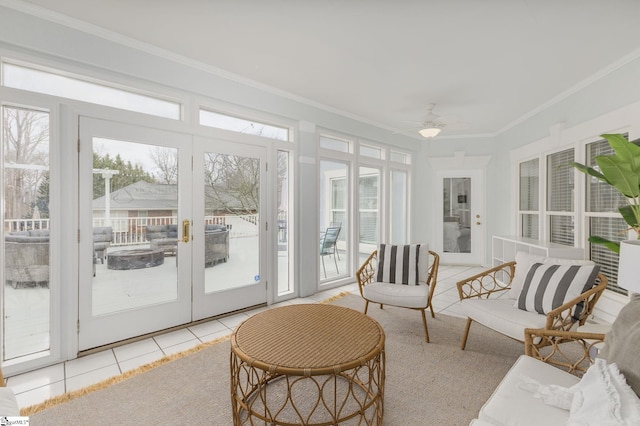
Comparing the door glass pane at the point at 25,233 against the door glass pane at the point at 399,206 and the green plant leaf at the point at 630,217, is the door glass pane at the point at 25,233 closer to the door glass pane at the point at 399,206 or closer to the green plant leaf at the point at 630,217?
the green plant leaf at the point at 630,217

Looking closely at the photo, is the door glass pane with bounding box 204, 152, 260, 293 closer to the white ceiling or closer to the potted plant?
the white ceiling

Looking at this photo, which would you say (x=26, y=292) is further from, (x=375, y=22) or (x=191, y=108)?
(x=375, y=22)

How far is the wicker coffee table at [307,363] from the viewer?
150cm

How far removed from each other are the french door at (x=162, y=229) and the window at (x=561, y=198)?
12.6ft

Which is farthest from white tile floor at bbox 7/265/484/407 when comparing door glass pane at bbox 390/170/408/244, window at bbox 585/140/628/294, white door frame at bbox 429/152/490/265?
white door frame at bbox 429/152/490/265

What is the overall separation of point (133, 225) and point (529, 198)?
5470 mm

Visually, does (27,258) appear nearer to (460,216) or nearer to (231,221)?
(231,221)

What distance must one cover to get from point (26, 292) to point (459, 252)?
6322 millimetres

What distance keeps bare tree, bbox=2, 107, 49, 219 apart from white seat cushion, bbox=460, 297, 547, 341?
3524 millimetres

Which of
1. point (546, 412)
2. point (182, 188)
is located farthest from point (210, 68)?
Result: point (546, 412)

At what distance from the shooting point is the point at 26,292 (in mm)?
2314

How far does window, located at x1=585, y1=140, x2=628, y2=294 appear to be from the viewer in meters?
3.17

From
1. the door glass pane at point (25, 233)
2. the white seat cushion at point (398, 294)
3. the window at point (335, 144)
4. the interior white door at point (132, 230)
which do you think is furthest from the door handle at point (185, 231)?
the window at point (335, 144)

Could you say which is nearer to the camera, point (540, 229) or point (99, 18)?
point (99, 18)
